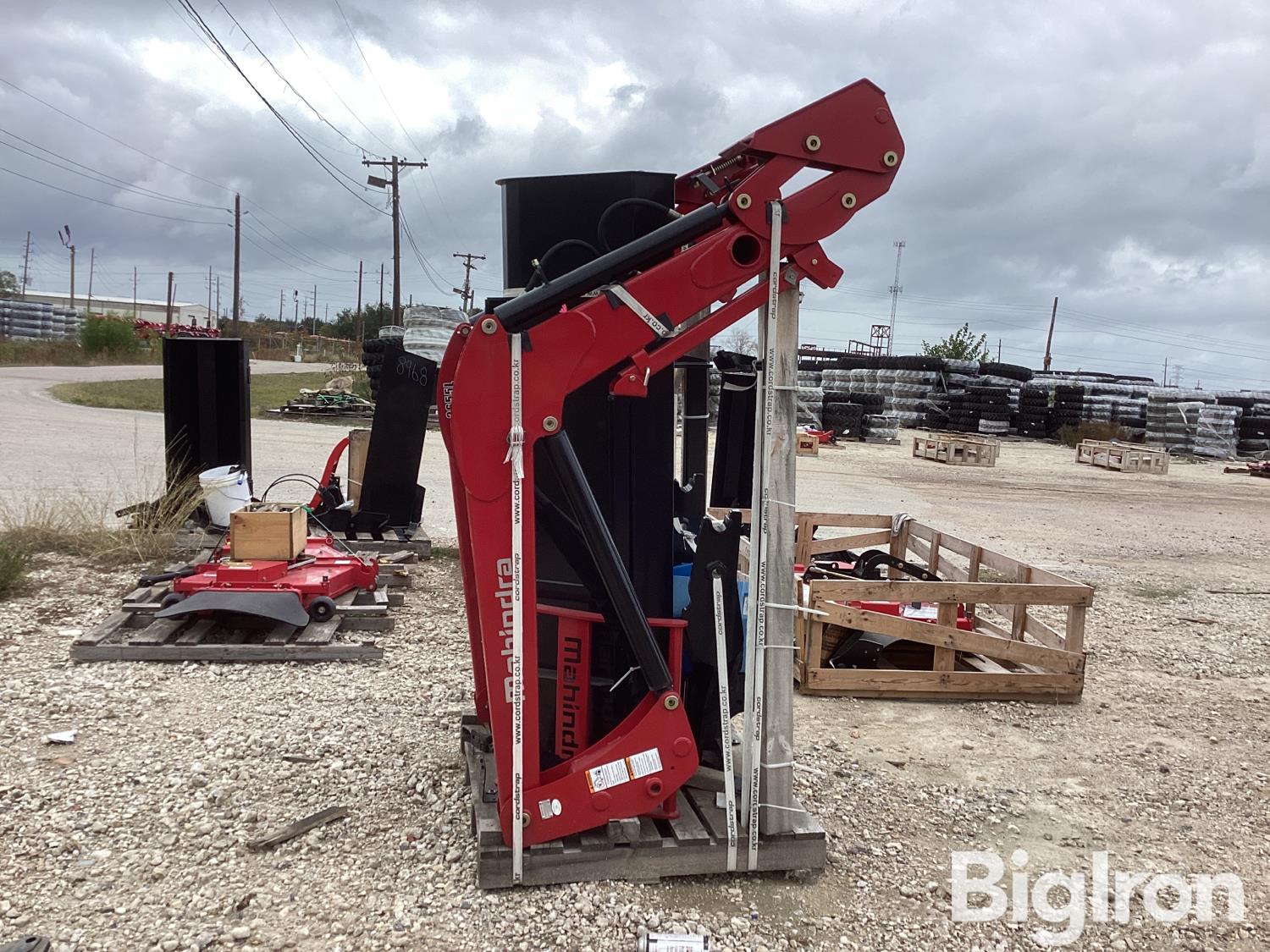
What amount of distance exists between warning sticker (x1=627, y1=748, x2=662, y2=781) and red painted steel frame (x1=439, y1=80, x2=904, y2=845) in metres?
0.02

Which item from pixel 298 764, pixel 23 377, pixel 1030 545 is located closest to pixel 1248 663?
pixel 1030 545

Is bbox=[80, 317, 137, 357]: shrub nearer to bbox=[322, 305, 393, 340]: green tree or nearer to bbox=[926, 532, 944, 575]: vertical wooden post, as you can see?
bbox=[322, 305, 393, 340]: green tree

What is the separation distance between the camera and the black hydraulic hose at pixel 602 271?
2.95m

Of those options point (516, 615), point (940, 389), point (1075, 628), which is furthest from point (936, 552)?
point (940, 389)

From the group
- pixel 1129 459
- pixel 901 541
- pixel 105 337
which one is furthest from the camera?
pixel 105 337

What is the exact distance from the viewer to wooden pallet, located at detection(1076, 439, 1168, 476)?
73.9 ft

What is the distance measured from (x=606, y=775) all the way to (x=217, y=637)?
3.76 meters

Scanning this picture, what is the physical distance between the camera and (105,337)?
3938 cm

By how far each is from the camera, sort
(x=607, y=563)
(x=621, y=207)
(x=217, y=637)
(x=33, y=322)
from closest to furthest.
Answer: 1. (x=607, y=563)
2. (x=621, y=207)
3. (x=217, y=637)
4. (x=33, y=322)

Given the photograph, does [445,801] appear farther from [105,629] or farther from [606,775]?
[105,629]

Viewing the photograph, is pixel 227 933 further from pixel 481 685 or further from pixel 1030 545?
pixel 1030 545

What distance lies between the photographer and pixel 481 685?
402 centimetres

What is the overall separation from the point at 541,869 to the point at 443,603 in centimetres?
411

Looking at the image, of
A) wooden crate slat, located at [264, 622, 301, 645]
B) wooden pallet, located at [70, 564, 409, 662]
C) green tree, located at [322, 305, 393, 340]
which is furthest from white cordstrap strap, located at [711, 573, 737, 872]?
green tree, located at [322, 305, 393, 340]
